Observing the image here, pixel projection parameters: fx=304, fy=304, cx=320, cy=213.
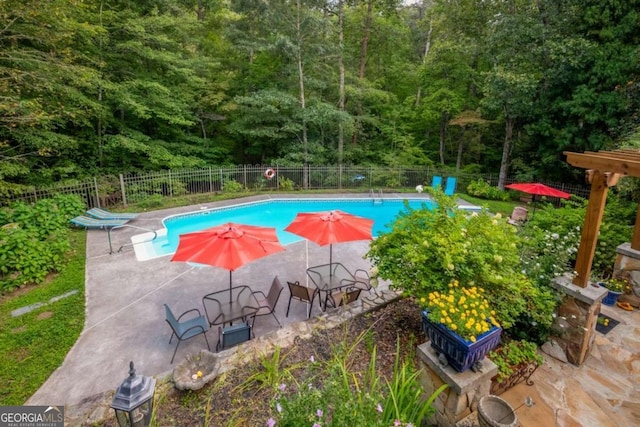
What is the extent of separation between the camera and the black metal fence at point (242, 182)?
10383 mm

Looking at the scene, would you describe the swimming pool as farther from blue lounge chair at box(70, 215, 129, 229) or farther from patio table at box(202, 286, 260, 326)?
patio table at box(202, 286, 260, 326)

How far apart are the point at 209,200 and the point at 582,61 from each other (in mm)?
15270

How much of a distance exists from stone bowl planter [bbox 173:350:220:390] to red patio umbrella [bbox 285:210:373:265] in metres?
2.13

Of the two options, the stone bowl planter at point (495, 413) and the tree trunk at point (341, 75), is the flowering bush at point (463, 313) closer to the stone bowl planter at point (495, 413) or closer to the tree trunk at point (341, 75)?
the stone bowl planter at point (495, 413)

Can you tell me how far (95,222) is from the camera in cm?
869

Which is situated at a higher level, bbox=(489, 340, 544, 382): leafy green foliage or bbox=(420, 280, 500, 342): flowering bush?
bbox=(420, 280, 500, 342): flowering bush

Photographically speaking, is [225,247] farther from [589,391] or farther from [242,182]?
[242,182]

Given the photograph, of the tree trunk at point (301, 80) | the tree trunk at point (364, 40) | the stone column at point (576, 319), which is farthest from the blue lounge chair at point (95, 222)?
the tree trunk at point (364, 40)

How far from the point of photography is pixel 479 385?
2553 millimetres

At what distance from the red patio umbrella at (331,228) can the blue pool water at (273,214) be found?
3931 mm

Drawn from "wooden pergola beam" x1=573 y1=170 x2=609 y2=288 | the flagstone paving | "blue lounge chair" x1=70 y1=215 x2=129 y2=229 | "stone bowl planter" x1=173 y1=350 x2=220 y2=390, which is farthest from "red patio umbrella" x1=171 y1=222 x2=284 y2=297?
"blue lounge chair" x1=70 y1=215 x2=129 y2=229

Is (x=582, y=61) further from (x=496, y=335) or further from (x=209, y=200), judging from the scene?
(x=209, y=200)

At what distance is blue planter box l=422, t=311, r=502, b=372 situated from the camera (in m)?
2.38

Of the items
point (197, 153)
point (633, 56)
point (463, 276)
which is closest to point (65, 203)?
point (197, 153)
